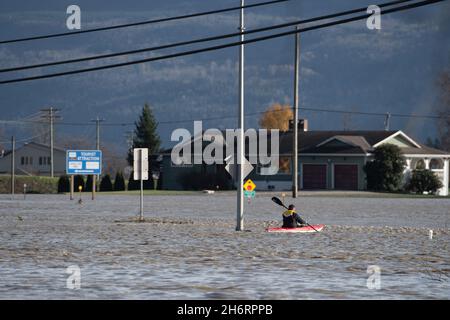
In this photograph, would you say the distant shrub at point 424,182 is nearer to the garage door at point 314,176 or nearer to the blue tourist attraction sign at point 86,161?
the garage door at point 314,176

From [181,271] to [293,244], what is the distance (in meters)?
8.46

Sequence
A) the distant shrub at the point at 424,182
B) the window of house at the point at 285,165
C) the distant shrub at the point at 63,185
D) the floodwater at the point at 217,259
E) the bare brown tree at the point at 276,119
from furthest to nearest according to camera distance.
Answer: the bare brown tree at the point at 276,119
the window of house at the point at 285,165
the distant shrub at the point at 63,185
the distant shrub at the point at 424,182
the floodwater at the point at 217,259

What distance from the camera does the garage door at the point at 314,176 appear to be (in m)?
98.7

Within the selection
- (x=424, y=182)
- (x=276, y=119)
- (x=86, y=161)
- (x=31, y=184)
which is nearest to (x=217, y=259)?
(x=86, y=161)

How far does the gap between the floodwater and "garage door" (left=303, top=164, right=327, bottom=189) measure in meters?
54.0

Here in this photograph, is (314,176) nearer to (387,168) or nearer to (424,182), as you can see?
(387,168)

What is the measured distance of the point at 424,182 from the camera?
3713 inches

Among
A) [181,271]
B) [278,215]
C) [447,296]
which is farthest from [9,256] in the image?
[278,215]

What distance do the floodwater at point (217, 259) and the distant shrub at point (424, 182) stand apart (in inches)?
1984

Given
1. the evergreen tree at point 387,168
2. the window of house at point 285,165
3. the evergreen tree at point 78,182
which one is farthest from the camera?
the window of house at point 285,165

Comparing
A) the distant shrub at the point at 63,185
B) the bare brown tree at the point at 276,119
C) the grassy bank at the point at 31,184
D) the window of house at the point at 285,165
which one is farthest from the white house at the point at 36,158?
the window of house at the point at 285,165

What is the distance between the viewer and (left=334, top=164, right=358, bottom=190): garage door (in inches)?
3820

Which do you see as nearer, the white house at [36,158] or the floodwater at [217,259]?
the floodwater at [217,259]

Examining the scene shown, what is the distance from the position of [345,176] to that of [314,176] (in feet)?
9.60
